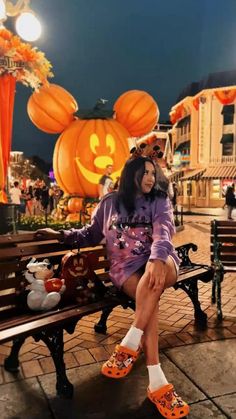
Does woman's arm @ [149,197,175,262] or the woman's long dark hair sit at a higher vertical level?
the woman's long dark hair

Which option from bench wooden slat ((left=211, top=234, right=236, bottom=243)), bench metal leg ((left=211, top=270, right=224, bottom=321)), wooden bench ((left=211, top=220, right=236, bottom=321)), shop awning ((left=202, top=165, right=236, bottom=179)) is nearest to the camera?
bench metal leg ((left=211, top=270, right=224, bottom=321))

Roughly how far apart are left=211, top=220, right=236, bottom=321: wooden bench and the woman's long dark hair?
1.57 m

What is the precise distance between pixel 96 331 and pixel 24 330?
4.87 ft

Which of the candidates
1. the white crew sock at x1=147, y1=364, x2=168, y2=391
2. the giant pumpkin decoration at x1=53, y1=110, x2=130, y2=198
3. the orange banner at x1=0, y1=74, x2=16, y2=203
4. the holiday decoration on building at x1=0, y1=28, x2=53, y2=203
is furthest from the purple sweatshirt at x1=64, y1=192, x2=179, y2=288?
the giant pumpkin decoration at x1=53, y1=110, x2=130, y2=198

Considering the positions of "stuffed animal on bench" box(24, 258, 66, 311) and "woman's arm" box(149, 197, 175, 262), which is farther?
"stuffed animal on bench" box(24, 258, 66, 311)

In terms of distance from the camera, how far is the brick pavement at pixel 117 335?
3.14 meters

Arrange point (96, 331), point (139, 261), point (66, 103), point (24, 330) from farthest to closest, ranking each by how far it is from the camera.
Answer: point (66, 103) → point (96, 331) → point (139, 261) → point (24, 330)

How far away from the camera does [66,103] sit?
1101 centimetres

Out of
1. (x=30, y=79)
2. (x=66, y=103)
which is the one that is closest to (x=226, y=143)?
(x=66, y=103)

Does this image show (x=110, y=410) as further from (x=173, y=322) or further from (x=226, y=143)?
(x=226, y=143)

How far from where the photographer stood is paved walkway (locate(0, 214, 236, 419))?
247 centimetres

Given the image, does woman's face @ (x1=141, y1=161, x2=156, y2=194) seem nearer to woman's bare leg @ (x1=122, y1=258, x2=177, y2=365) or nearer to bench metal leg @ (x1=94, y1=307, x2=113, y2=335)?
woman's bare leg @ (x1=122, y1=258, x2=177, y2=365)

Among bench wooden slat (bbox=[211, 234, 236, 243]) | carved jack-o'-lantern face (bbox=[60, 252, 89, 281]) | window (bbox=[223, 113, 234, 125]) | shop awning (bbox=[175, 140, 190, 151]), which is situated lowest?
Result: carved jack-o'-lantern face (bbox=[60, 252, 89, 281])

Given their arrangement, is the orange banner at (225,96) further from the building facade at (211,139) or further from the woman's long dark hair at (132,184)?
the woman's long dark hair at (132,184)
